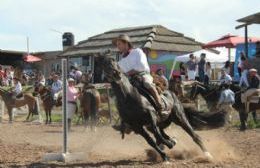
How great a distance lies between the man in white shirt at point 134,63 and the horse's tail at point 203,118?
1730 millimetres

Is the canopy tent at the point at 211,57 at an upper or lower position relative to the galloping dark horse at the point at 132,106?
upper

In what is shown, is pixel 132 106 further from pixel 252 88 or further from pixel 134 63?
pixel 252 88

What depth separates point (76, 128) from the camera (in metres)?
20.9

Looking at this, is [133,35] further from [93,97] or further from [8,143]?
[8,143]

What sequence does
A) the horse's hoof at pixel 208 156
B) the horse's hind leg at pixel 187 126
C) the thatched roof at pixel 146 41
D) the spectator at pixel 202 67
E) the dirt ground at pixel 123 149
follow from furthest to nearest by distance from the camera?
the thatched roof at pixel 146 41 < the spectator at pixel 202 67 < the horse's hind leg at pixel 187 126 < the horse's hoof at pixel 208 156 < the dirt ground at pixel 123 149

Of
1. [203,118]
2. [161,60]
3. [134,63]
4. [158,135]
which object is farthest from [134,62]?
[161,60]

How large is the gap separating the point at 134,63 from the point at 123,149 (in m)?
3.32

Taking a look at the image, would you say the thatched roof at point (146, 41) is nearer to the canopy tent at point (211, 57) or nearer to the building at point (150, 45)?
the building at point (150, 45)

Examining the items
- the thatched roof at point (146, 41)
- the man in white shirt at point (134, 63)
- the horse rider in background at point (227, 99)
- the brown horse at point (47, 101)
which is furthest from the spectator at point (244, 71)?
the thatched roof at point (146, 41)

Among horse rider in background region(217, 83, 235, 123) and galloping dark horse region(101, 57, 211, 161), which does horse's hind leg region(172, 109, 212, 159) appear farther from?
horse rider in background region(217, 83, 235, 123)

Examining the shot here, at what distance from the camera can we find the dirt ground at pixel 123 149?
35.7 feet

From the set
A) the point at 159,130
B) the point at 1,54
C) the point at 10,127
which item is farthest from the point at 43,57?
the point at 159,130

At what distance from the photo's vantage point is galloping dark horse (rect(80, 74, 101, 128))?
20375 millimetres

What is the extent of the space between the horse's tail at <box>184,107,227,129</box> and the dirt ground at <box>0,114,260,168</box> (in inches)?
17.6
